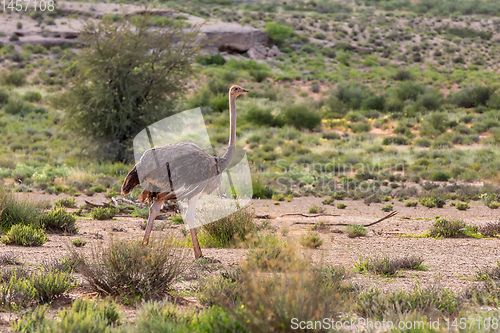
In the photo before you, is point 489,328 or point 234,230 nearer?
point 489,328

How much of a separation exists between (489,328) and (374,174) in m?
16.4

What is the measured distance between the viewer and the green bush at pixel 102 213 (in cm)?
1177

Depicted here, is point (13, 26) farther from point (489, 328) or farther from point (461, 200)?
point (489, 328)

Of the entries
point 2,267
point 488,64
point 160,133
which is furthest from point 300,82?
point 2,267

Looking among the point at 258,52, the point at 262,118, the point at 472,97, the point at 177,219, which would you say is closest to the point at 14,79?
the point at 262,118

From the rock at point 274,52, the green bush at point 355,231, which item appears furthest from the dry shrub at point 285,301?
the rock at point 274,52

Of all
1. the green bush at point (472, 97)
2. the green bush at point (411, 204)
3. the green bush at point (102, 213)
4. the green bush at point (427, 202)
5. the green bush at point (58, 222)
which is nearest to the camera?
the green bush at point (58, 222)

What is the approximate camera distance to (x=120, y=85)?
2098 centimetres

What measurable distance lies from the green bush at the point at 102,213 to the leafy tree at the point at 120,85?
9.14 meters

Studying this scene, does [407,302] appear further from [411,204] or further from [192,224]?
[411,204]

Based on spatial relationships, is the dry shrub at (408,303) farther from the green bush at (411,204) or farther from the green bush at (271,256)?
the green bush at (411,204)

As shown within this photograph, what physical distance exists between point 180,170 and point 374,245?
4253 mm

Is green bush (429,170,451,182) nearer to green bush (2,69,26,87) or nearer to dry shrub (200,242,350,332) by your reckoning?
dry shrub (200,242,350,332)

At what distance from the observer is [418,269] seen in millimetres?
7445
